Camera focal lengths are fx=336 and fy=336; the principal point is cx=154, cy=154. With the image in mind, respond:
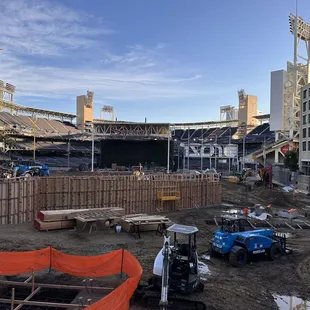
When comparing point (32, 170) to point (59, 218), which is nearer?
point (59, 218)

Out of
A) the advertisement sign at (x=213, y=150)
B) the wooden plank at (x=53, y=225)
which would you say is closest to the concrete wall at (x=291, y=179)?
the advertisement sign at (x=213, y=150)

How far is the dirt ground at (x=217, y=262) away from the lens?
37.1ft

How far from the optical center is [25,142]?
83.8 m

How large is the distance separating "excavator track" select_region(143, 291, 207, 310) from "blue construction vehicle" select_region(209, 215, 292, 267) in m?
4.27

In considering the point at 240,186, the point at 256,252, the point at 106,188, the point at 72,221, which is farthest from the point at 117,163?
the point at 256,252

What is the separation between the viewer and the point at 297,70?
7312 centimetres

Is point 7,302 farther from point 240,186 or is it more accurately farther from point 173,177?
point 240,186

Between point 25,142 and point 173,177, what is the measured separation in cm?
6337

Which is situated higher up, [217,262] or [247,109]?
[247,109]

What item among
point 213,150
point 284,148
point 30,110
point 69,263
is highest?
point 30,110

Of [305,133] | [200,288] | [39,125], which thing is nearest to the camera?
[200,288]

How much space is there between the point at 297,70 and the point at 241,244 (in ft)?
224

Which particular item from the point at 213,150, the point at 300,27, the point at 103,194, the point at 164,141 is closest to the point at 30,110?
the point at 164,141

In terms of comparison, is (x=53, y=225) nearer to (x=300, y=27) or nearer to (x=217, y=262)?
(x=217, y=262)
